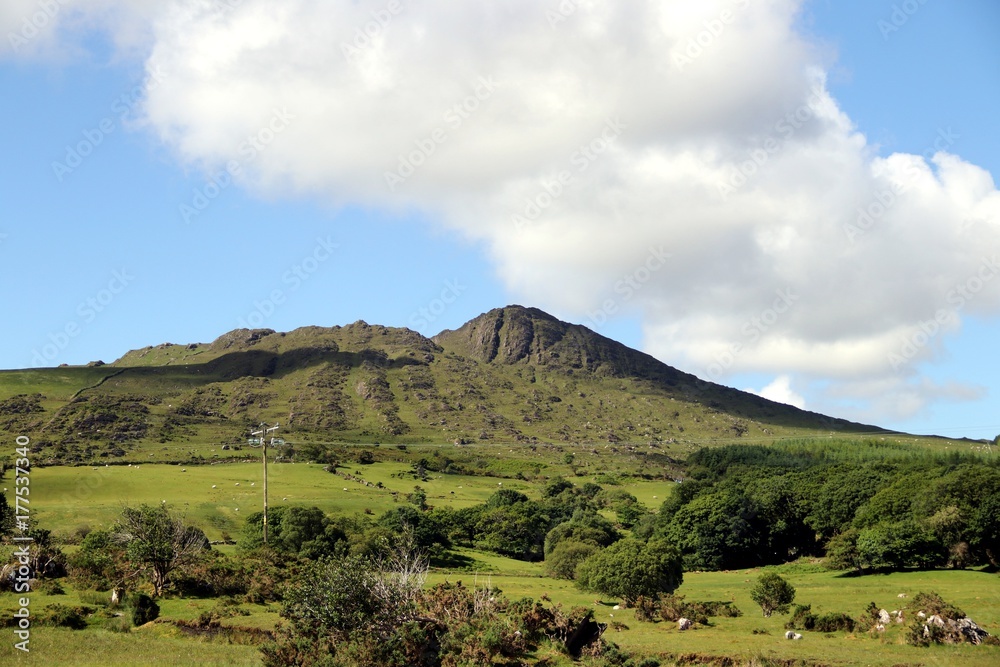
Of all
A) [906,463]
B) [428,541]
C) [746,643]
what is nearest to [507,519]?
[428,541]

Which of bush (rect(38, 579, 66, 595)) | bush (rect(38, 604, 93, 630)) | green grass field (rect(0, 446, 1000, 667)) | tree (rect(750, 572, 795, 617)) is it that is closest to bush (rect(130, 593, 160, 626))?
green grass field (rect(0, 446, 1000, 667))

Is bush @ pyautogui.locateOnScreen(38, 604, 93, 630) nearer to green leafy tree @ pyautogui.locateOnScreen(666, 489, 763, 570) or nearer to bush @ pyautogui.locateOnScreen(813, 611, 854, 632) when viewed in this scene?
bush @ pyautogui.locateOnScreen(813, 611, 854, 632)

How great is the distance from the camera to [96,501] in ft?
378

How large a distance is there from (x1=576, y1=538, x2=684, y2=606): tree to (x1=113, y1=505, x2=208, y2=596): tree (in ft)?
108

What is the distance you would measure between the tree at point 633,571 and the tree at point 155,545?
3280 centimetres

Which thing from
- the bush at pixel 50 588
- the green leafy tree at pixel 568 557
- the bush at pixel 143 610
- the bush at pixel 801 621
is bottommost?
the green leafy tree at pixel 568 557

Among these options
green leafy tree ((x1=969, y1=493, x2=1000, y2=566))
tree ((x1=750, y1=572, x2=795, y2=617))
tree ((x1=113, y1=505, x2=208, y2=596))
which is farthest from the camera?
green leafy tree ((x1=969, y1=493, x2=1000, y2=566))

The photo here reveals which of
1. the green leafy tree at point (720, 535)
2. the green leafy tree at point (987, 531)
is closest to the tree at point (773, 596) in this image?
the green leafy tree at point (987, 531)

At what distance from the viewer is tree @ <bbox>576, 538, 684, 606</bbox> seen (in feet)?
229

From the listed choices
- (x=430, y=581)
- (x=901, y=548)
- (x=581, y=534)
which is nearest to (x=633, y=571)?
(x=430, y=581)

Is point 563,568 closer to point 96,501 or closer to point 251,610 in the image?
point 251,610

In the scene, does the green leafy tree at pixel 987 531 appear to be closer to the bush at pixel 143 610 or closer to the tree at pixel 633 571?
the tree at pixel 633 571

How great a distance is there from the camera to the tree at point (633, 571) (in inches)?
2746

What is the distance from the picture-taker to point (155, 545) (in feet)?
197
